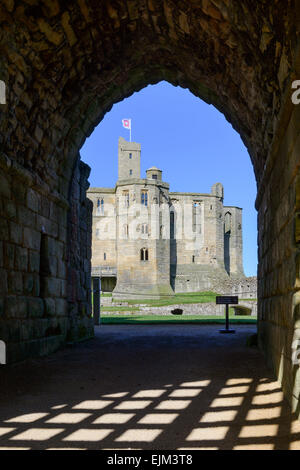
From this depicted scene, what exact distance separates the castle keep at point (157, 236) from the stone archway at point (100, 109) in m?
32.3

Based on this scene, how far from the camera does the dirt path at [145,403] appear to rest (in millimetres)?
3014

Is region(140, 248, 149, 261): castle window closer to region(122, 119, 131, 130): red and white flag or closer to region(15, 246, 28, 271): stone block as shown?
region(122, 119, 131, 130): red and white flag

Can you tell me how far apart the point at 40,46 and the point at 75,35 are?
599 mm

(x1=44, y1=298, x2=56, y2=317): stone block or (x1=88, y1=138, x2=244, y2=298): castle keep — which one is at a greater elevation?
(x1=88, y1=138, x2=244, y2=298): castle keep

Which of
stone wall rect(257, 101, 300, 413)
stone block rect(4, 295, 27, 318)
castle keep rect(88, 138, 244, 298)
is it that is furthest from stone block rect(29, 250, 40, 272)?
castle keep rect(88, 138, 244, 298)

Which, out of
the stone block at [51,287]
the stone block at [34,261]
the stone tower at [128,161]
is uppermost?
the stone tower at [128,161]

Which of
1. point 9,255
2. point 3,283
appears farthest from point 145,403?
point 9,255

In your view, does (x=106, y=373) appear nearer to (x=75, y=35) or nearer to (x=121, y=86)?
(x=75, y=35)

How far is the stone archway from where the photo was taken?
418cm

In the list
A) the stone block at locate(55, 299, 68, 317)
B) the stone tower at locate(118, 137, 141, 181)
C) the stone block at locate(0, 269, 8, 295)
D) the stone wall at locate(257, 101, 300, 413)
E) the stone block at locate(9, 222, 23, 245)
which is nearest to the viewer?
the stone wall at locate(257, 101, 300, 413)

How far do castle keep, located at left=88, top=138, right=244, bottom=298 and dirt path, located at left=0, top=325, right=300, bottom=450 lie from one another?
112 feet

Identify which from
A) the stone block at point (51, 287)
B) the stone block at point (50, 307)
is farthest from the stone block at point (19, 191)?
the stone block at point (50, 307)

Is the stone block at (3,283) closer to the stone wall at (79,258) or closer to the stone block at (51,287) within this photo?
the stone block at (51,287)

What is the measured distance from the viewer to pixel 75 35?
20.9 feet
